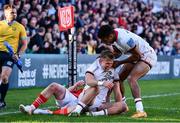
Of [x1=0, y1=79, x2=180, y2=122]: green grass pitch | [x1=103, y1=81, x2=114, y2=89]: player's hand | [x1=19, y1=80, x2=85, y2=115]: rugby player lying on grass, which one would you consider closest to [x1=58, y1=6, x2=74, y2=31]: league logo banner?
[x1=0, y1=79, x2=180, y2=122]: green grass pitch

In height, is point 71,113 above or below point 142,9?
below

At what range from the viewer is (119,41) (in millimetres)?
12328

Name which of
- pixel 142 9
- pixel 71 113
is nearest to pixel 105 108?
pixel 71 113

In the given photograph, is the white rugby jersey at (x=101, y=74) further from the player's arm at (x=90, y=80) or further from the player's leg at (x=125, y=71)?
the player's leg at (x=125, y=71)

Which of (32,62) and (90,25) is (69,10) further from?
(90,25)

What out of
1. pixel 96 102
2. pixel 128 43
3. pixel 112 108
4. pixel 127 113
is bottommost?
pixel 127 113

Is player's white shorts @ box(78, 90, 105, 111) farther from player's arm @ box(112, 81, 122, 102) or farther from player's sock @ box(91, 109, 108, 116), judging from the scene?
player's arm @ box(112, 81, 122, 102)

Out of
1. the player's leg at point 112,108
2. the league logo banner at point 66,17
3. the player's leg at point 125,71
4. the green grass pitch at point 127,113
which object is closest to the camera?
the green grass pitch at point 127,113

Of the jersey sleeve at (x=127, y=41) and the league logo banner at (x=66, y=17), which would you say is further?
the league logo banner at (x=66, y=17)

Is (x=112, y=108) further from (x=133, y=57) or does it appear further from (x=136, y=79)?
(x=133, y=57)

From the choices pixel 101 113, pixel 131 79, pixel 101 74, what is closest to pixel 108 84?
pixel 101 74

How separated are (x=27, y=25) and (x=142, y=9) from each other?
1277cm

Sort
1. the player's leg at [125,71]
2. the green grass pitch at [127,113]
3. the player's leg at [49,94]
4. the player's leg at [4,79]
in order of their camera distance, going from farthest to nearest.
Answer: the player's leg at [4,79] < the player's leg at [125,71] < the player's leg at [49,94] < the green grass pitch at [127,113]

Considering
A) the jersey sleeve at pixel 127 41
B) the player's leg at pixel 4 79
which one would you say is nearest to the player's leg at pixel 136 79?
the jersey sleeve at pixel 127 41
